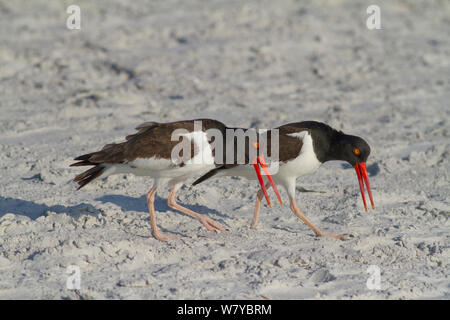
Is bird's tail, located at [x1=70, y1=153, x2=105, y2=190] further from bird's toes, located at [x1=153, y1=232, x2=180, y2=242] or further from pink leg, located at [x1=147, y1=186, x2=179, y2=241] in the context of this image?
bird's toes, located at [x1=153, y1=232, x2=180, y2=242]

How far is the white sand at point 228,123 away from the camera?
15.0 ft

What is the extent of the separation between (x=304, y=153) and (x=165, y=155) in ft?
3.89

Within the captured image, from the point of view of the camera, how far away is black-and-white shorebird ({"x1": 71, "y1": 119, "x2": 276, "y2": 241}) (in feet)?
17.2

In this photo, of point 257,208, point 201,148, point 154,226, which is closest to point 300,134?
point 257,208

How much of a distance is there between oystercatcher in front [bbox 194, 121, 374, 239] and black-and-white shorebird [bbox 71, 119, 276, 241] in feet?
0.91

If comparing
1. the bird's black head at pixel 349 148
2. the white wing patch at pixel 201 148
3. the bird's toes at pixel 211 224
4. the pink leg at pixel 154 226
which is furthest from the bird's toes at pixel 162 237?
the bird's black head at pixel 349 148

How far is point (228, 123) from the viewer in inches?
314

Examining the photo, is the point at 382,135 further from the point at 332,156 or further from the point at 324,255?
the point at 324,255

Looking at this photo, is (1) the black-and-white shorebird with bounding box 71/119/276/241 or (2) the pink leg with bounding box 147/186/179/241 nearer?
(2) the pink leg with bounding box 147/186/179/241

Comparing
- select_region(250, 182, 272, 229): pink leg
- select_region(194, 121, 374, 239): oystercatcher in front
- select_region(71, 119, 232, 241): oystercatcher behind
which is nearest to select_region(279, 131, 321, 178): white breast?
select_region(194, 121, 374, 239): oystercatcher in front

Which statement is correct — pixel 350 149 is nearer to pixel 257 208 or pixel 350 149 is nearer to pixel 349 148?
pixel 349 148

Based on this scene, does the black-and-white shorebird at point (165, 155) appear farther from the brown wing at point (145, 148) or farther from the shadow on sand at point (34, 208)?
the shadow on sand at point (34, 208)

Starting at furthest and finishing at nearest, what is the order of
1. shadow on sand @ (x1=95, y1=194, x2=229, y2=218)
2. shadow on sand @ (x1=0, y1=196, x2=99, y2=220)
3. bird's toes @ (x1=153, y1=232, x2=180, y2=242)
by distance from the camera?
shadow on sand @ (x1=95, y1=194, x2=229, y2=218)
shadow on sand @ (x1=0, y1=196, x2=99, y2=220)
bird's toes @ (x1=153, y1=232, x2=180, y2=242)
